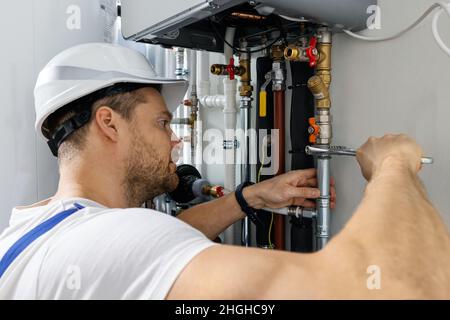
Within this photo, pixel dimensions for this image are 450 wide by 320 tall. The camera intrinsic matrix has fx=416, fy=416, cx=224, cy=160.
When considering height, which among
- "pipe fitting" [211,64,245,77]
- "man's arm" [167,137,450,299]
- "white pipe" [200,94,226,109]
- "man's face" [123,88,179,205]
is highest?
"pipe fitting" [211,64,245,77]

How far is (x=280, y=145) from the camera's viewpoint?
1.12 m

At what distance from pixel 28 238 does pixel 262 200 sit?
0.59m

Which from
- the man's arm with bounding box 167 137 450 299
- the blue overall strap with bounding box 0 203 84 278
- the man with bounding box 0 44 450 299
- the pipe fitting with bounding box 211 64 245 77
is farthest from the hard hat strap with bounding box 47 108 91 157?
the man's arm with bounding box 167 137 450 299

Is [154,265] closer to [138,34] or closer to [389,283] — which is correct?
[389,283]

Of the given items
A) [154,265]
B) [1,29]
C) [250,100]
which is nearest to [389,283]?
[154,265]

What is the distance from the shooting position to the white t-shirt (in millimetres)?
550

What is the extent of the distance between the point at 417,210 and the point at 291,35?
622 millimetres

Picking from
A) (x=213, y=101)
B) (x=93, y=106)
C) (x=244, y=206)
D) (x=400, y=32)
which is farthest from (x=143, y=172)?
(x=400, y=32)

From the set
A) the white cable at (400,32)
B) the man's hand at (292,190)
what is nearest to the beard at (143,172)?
the man's hand at (292,190)

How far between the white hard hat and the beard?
0.44 feet

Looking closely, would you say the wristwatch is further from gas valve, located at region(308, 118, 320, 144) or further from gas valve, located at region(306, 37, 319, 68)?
gas valve, located at region(306, 37, 319, 68)

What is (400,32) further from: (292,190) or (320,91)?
(292,190)

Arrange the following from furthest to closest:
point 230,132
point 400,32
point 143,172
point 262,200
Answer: point 230,132, point 262,200, point 143,172, point 400,32

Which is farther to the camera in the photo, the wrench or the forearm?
the wrench
